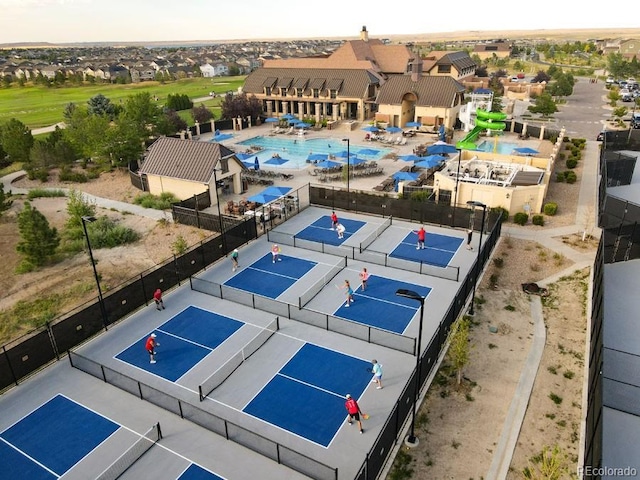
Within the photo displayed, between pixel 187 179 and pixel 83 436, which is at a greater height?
pixel 187 179

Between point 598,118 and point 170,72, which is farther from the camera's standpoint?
point 170,72

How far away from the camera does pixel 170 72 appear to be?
162125 millimetres

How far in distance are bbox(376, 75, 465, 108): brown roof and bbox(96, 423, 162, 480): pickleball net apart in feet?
183

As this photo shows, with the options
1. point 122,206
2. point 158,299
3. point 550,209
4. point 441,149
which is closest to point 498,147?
point 441,149

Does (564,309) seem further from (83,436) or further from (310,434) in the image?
(83,436)

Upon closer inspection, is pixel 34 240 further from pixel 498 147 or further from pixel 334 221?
pixel 498 147

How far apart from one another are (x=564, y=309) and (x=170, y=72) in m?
167

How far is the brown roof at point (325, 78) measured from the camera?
6825cm

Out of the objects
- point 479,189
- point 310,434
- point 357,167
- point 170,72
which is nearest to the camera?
point 310,434

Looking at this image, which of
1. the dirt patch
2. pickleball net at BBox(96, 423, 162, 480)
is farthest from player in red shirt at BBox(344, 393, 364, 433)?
the dirt patch

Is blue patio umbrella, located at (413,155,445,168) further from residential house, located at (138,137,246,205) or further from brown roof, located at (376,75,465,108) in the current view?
brown roof, located at (376,75,465,108)

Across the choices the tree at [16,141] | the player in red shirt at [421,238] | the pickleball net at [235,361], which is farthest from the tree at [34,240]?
the tree at [16,141]

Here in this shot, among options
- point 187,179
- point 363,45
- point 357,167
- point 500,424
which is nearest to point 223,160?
point 187,179

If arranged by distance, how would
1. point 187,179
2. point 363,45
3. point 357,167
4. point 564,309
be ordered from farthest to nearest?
point 363,45
point 357,167
point 187,179
point 564,309
